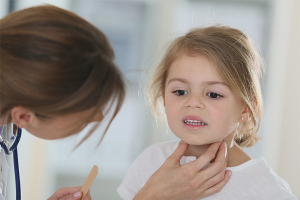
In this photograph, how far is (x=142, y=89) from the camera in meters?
2.87

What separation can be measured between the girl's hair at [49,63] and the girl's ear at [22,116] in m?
0.01

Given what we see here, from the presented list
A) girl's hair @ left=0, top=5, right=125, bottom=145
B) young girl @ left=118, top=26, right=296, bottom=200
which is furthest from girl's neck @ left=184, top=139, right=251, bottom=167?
girl's hair @ left=0, top=5, right=125, bottom=145

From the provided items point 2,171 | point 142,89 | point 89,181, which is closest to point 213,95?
point 89,181

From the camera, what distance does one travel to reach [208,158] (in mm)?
1155

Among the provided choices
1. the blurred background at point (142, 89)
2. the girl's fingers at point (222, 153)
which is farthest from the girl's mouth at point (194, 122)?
the blurred background at point (142, 89)

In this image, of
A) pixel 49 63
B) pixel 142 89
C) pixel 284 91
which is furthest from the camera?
pixel 142 89

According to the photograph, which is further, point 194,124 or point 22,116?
point 194,124

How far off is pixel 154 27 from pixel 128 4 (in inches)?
13.6

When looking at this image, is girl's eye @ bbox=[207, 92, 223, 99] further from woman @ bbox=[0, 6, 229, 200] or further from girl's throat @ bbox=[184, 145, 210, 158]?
woman @ bbox=[0, 6, 229, 200]

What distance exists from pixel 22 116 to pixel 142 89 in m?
1.95

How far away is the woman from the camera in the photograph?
0.86 m

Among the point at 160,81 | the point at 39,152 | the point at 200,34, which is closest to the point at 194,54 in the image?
the point at 200,34

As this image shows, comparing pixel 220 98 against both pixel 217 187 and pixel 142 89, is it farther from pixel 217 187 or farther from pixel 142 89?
pixel 142 89

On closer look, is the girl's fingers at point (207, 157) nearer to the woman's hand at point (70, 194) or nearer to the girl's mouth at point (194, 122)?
the girl's mouth at point (194, 122)
